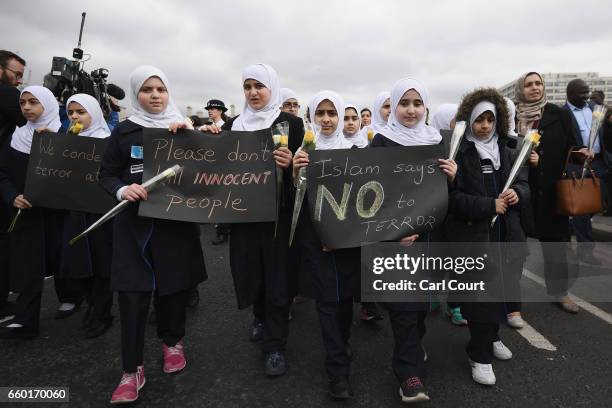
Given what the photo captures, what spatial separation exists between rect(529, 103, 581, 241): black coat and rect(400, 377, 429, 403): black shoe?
228cm

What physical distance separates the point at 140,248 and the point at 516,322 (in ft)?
10.1

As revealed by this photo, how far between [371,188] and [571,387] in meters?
1.78

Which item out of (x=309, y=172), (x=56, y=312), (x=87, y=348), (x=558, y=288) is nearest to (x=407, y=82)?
(x=309, y=172)

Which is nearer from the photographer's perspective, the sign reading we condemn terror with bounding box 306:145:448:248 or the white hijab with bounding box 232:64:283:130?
the sign reading we condemn terror with bounding box 306:145:448:248

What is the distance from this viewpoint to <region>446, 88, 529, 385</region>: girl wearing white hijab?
7.63ft

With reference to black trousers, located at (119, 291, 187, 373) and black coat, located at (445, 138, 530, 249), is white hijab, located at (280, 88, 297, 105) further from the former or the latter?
black trousers, located at (119, 291, 187, 373)

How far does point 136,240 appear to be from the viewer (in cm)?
226

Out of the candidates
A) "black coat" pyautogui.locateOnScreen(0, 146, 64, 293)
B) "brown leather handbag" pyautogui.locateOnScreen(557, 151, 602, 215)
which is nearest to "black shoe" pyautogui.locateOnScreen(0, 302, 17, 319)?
"black coat" pyautogui.locateOnScreen(0, 146, 64, 293)

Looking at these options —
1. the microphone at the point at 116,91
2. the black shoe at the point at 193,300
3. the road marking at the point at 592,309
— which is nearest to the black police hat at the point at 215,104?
the microphone at the point at 116,91

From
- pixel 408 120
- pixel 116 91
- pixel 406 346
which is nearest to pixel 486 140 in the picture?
pixel 408 120

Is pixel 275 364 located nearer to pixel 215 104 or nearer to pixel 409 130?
pixel 409 130

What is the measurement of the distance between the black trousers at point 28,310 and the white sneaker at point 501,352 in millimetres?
3677

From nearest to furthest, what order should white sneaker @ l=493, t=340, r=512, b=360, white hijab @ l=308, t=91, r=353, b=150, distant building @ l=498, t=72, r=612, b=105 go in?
white hijab @ l=308, t=91, r=353, b=150, white sneaker @ l=493, t=340, r=512, b=360, distant building @ l=498, t=72, r=612, b=105

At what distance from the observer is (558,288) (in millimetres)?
3543
